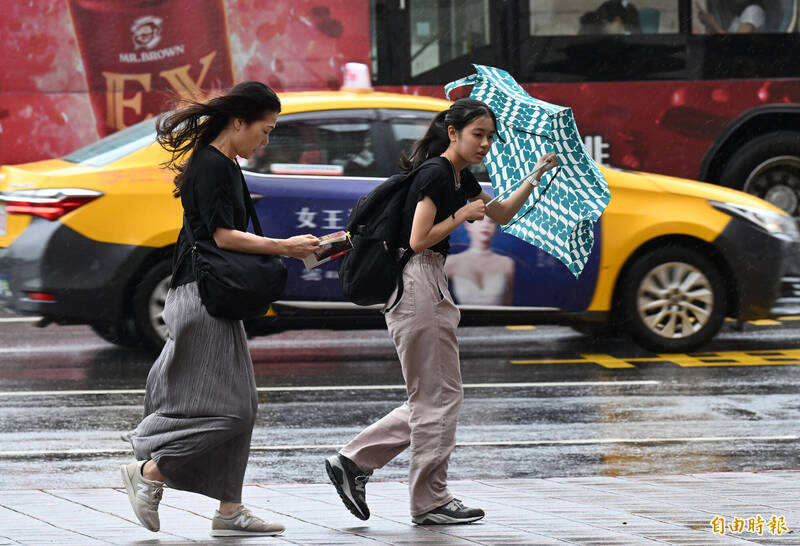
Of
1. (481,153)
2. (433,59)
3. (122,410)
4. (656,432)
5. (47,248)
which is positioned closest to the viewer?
(481,153)

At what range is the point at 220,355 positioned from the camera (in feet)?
16.5

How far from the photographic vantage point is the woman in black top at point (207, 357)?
16.4 feet

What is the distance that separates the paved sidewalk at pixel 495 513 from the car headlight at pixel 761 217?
169 inches

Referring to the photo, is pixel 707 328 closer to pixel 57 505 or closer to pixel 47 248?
pixel 47 248

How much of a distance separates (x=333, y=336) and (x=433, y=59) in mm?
3000

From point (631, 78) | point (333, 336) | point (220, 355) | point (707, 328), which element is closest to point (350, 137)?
point (333, 336)

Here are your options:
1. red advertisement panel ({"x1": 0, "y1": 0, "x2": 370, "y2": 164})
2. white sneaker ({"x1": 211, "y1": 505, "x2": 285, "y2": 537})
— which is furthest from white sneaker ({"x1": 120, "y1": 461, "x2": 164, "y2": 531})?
red advertisement panel ({"x1": 0, "y1": 0, "x2": 370, "y2": 164})

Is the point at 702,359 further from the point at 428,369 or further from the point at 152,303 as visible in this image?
the point at 428,369

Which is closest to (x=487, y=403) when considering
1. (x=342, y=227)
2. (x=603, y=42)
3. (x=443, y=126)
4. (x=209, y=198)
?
(x=342, y=227)

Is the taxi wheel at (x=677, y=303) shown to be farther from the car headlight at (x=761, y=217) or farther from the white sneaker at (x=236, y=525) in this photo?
the white sneaker at (x=236, y=525)

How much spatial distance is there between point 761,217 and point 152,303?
14.6ft

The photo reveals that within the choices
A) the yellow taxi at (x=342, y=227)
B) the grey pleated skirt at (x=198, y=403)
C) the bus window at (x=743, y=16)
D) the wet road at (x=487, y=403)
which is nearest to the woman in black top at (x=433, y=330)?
the grey pleated skirt at (x=198, y=403)

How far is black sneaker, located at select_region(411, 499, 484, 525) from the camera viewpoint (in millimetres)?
5344

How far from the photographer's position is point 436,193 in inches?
208
